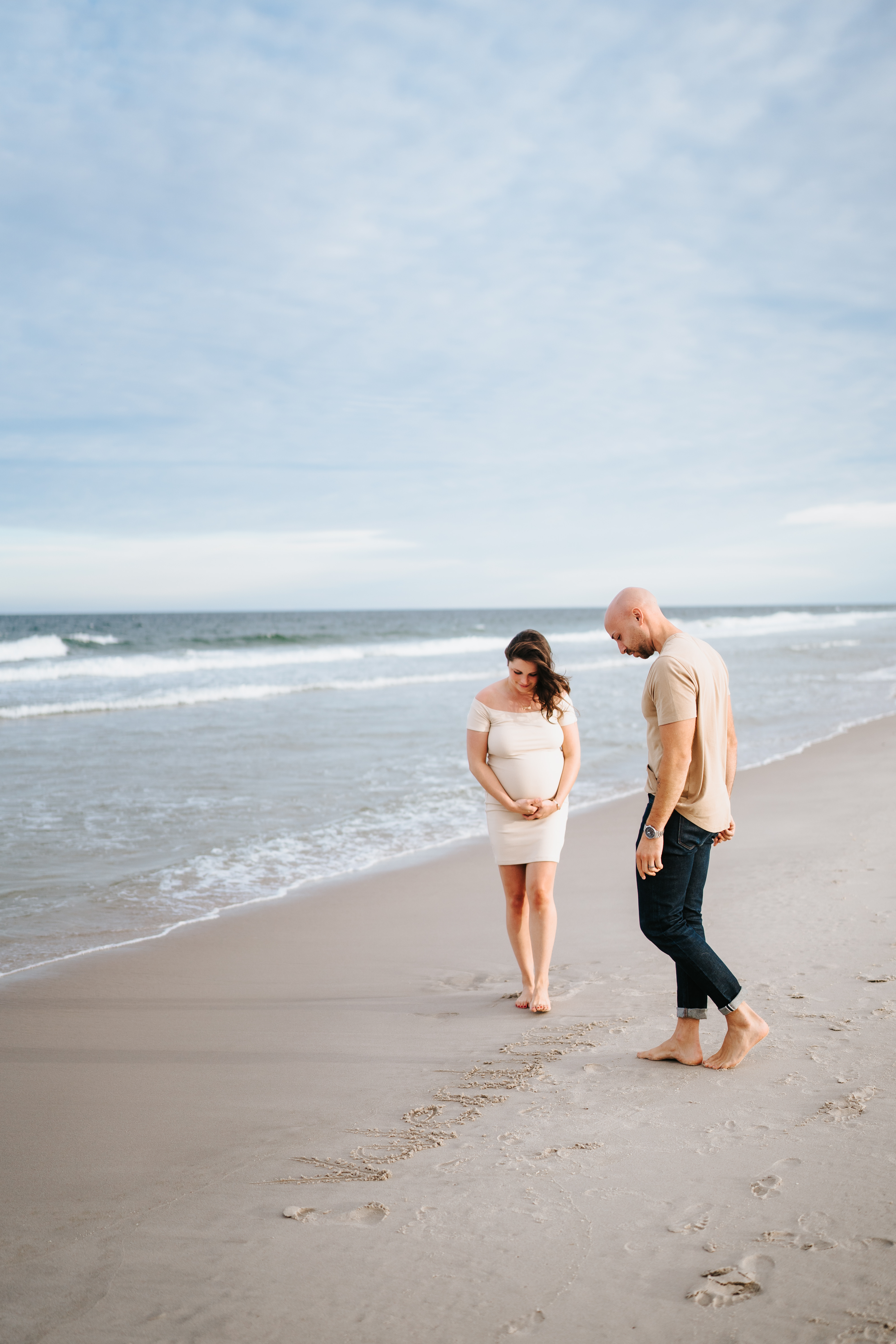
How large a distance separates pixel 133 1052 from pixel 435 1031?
1.38 metres

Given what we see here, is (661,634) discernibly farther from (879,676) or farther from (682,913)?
(879,676)

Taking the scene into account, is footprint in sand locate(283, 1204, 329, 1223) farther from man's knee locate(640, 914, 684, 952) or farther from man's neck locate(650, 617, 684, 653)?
man's neck locate(650, 617, 684, 653)

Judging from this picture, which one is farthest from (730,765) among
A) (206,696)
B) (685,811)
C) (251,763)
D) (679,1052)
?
(206,696)

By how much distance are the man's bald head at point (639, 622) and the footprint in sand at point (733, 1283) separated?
201 centimetres

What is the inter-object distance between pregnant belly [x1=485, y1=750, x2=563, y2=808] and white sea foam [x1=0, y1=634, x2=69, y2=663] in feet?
114

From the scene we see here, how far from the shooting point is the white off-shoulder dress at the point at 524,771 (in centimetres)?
438

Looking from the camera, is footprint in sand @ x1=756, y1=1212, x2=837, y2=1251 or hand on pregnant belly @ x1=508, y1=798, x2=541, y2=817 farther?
hand on pregnant belly @ x1=508, y1=798, x2=541, y2=817

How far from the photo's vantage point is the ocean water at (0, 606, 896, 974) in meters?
6.64

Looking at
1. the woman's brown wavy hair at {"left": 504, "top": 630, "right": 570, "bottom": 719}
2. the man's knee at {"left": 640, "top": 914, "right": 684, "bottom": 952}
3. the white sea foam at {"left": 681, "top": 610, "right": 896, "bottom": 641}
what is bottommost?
the man's knee at {"left": 640, "top": 914, "right": 684, "bottom": 952}

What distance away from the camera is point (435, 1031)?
4.11 meters

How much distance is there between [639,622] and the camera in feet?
11.4

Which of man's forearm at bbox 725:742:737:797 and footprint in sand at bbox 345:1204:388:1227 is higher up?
man's forearm at bbox 725:742:737:797

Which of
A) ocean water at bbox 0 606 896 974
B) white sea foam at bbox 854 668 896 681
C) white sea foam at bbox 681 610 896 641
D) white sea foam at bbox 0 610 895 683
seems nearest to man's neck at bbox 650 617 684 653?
ocean water at bbox 0 606 896 974

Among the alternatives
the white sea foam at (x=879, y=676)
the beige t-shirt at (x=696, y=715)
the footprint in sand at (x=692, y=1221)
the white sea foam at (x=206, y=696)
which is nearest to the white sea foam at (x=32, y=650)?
the white sea foam at (x=206, y=696)
